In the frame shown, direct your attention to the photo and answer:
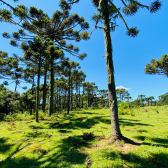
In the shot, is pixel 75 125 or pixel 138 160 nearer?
pixel 138 160

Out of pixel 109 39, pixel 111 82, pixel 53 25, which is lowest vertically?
pixel 111 82

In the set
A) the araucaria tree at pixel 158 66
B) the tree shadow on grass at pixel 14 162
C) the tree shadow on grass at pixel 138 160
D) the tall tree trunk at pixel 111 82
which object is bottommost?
the tree shadow on grass at pixel 14 162

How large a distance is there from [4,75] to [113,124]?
2558 centimetres

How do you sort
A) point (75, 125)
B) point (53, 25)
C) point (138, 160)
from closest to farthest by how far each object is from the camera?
point (138, 160), point (75, 125), point (53, 25)

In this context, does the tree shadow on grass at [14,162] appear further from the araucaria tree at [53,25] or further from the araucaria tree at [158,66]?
the araucaria tree at [158,66]

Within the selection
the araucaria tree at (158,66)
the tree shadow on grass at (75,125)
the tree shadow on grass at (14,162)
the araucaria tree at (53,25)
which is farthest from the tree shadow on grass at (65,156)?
the araucaria tree at (158,66)

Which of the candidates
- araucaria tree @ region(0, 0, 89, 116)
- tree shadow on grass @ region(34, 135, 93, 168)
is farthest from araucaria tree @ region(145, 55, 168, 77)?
tree shadow on grass @ region(34, 135, 93, 168)

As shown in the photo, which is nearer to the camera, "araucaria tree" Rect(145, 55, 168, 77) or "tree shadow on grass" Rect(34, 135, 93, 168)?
"tree shadow on grass" Rect(34, 135, 93, 168)

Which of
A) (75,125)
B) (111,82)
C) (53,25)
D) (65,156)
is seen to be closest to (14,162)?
(65,156)

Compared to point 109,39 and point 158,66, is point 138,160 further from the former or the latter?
point 158,66

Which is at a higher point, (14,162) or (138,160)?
(138,160)

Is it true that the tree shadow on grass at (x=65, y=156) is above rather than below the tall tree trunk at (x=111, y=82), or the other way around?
below

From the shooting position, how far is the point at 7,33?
1507cm

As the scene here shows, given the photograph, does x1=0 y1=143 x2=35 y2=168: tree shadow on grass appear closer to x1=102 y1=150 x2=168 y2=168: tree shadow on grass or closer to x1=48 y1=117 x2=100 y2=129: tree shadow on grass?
x1=102 y1=150 x2=168 y2=168: tree shadow on grass
